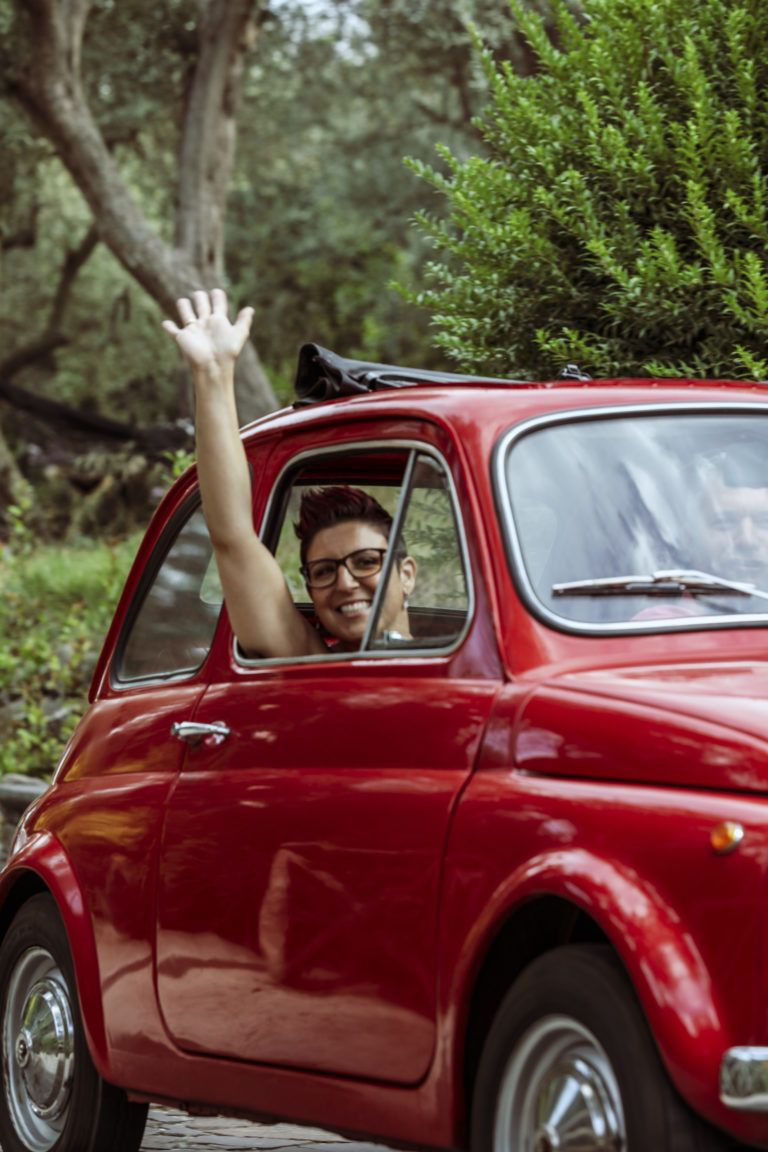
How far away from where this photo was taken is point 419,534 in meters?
4.09

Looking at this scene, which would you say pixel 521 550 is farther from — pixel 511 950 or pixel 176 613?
pixel 176 613

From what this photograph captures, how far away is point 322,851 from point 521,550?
2.42 feet

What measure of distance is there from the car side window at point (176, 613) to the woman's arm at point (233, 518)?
0.33 meters

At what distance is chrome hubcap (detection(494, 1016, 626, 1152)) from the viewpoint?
304cm

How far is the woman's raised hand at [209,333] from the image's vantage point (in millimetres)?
4465

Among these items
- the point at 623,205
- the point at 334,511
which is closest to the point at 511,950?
the point at 334,511

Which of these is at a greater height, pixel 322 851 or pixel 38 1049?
pixel 322 851

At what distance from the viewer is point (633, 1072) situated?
9.65 feet

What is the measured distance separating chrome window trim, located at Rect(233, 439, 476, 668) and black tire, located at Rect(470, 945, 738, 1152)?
74 cm

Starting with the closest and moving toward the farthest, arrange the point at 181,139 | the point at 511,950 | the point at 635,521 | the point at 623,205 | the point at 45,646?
the point at 511,950, the point at 635,521, the point at 623,205, the point at 45,646, the point at 181,139

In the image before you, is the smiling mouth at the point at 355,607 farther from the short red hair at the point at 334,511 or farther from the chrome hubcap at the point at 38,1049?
the chrome hubcap at the point at 38,1049

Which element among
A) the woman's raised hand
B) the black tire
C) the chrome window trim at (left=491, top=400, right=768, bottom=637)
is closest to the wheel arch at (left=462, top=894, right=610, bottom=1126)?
the black tire

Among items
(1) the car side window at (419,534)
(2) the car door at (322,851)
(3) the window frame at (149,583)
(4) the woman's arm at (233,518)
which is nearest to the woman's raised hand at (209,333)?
(4) the woman's arm at (233,518)

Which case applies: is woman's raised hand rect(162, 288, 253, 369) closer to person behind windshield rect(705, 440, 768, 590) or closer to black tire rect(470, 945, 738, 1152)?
person behind windshield rect(705, 440, 768, 590)
